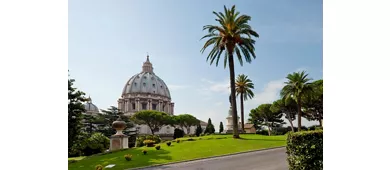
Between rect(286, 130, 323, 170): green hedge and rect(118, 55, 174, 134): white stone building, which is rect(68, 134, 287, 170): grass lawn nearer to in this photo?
rect(286, 130, 323, 170): green hedge

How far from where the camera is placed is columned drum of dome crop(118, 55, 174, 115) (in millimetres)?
51188

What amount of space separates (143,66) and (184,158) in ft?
179

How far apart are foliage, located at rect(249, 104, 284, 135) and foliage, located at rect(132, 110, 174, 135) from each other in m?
11.6

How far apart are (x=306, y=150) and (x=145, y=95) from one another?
162 feet

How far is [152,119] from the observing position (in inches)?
1465

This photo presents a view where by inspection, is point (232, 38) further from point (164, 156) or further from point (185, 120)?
point (185, 120)

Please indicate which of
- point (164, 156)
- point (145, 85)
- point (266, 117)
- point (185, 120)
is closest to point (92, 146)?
point (164, 156)

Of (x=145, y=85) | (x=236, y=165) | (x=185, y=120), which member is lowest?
(x=185, y=120)

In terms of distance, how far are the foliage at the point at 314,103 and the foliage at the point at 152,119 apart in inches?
804

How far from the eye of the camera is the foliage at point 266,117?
96.9 feet

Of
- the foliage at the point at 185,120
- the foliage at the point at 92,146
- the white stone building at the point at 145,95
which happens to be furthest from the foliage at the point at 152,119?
the foliage at the point at 92,146

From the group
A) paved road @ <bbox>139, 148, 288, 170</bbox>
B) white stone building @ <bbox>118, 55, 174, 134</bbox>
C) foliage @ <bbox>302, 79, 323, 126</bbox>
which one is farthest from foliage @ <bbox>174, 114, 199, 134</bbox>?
paved road @ <bbox>139, 148, 288, 170</bbox>

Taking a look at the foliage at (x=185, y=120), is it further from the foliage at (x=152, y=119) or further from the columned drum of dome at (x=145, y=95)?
the columned drum of dome at (x=145, y=95)

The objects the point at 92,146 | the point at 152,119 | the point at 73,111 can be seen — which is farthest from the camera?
the point at 152,119
